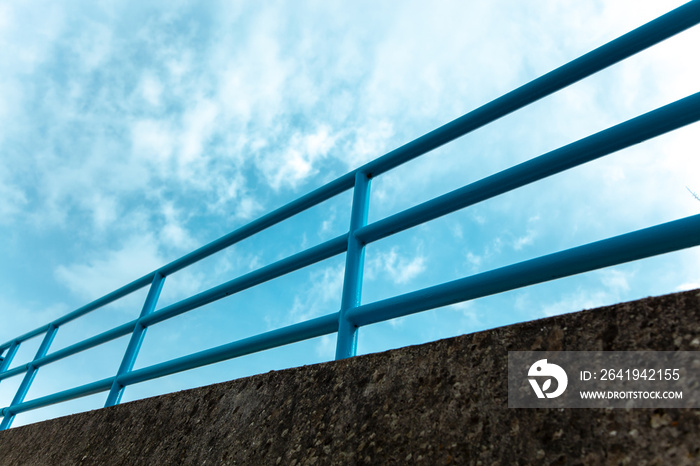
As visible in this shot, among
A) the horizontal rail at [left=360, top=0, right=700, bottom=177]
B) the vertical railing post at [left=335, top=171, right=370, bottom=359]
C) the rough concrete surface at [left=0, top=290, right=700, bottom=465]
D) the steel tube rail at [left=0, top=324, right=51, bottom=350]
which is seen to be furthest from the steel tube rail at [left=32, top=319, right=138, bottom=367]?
the horizontal rail at [left=360, top=0, right=700, bottom=177]

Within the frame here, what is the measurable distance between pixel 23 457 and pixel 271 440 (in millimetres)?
1754

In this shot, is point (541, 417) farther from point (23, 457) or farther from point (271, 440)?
point (23, 457)

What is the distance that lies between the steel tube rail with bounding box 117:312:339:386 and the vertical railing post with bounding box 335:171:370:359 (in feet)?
0.17

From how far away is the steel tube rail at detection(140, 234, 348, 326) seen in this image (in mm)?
1825

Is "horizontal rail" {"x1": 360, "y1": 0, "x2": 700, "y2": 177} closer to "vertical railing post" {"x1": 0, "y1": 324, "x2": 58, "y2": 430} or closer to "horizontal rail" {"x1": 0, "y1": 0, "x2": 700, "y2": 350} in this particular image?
"horizontal rail" {"x1": 0, "y1": 0, "x2": 700, "y2": 350}

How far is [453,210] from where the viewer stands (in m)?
1.53

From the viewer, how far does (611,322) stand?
925 mm

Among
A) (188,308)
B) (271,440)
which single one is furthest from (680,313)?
(188,308)

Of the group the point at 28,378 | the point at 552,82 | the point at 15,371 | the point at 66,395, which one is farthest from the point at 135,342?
the point at 552,82

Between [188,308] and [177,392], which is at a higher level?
[188,308]

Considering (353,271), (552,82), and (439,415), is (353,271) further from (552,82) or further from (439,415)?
(552,82)

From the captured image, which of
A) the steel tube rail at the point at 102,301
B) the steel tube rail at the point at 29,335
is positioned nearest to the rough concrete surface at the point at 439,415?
the steel tube rail at the point at 102,301

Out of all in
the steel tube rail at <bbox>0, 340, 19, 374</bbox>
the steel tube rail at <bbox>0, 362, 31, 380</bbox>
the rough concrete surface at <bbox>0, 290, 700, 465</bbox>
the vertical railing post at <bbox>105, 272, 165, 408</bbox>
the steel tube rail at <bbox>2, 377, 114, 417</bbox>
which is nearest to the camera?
the rough concrete surface at <bbox>0, 290, 700, 465</bbox>

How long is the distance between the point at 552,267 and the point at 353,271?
0.68 metres
